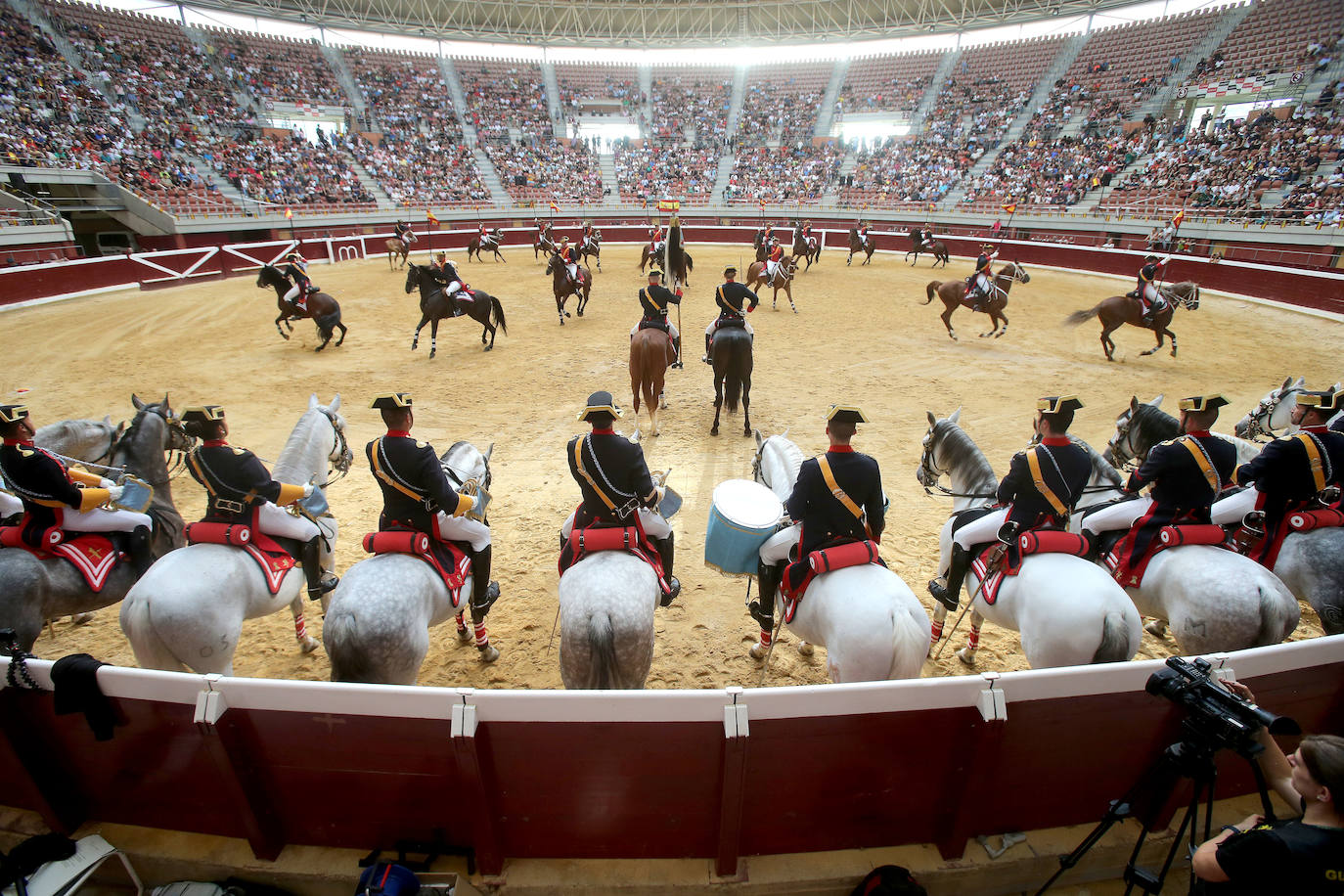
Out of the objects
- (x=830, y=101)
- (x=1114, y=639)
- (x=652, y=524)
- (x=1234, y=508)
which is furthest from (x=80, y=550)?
(x=830, y=101)

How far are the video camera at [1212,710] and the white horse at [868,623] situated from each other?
44.0 inches

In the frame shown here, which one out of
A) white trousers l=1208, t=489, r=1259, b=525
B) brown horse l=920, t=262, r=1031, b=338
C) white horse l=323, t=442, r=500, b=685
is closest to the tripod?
white trousers l=1208, t=489, r=1259, b=525

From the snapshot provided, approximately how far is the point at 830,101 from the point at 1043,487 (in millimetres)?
48633

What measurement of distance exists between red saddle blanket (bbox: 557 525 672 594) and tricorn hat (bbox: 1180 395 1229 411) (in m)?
3.40

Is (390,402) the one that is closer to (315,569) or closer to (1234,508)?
(315,569)

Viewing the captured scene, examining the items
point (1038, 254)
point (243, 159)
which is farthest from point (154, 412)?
point (243, 159)

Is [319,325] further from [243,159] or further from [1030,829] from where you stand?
[243,159]

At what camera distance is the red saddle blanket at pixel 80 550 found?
372 centimetres

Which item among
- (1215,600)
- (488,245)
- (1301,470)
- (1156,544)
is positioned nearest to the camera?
(1215,600)

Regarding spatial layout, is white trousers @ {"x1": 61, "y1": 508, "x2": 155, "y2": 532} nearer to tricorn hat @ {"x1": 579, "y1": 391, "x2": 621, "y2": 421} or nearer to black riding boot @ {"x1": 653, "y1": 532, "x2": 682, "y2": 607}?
tricorn hat @ {"x1": 579, "y1": 391, "x2": 621, "y2": 421}

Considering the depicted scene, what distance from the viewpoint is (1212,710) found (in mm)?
1969

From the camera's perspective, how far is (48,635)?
15.3ft

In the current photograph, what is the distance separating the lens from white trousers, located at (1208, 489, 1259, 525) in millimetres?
4215

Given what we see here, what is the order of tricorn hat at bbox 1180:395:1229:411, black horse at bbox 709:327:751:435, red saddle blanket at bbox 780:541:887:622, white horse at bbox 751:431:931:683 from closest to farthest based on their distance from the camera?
1. white horse at bbox 751:431:931:683
2. red saddle blanket at bbox 780:541:887:622
3. tricorn hat at bbox 1180:395:1229:411
4. black horse at bbox 709:327:751:435
